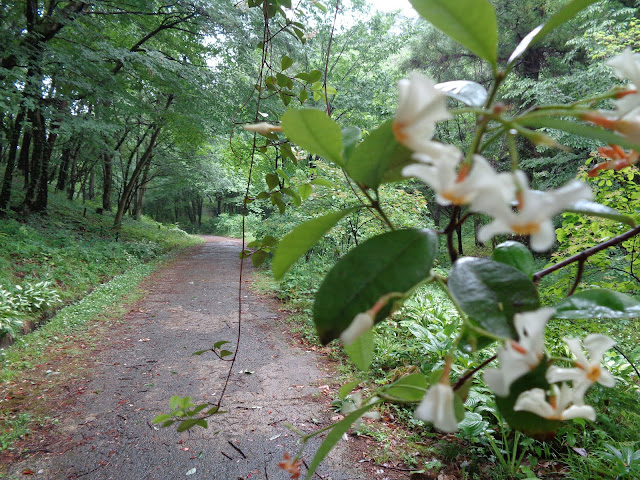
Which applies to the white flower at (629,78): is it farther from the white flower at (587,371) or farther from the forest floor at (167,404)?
the forest floor at (167,404)

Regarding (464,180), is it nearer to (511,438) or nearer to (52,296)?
(511,438)

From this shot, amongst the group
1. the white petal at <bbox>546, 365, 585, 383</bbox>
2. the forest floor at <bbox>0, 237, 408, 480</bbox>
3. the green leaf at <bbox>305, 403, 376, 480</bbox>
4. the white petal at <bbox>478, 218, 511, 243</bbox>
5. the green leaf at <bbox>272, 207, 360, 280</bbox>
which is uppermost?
the white petal at <bbox>478, 218, 511, 243</bbox>

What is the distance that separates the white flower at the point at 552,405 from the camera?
27 centimetres

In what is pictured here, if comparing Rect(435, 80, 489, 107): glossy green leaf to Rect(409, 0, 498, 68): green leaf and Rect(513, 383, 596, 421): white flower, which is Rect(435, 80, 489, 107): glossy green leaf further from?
Rect(513, 383, 596, 421): white flower

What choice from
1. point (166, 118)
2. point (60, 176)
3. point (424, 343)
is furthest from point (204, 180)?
point (424, 343)

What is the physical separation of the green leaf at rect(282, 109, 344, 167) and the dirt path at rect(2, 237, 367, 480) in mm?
2289

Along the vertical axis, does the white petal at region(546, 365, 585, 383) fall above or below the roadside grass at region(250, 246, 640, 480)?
above

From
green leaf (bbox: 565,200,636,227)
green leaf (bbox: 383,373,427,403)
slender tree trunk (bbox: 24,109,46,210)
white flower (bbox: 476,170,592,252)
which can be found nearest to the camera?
white flower (bbox: 476,170,592,252)

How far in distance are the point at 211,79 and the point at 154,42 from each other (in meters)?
1.87

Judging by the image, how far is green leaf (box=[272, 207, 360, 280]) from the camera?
397 millimetres

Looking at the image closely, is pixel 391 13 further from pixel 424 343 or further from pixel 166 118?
pixel 424 343

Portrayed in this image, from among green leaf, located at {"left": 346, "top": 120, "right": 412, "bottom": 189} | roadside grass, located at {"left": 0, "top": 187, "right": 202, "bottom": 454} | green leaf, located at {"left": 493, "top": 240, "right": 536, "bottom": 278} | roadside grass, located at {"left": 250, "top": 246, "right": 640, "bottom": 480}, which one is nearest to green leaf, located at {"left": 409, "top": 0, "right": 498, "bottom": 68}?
green leaf, located at {"left": 346, "top": 120, "right": 412, "bottom": 189}

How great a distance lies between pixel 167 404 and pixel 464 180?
10.4 ft

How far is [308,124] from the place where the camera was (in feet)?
1.24
